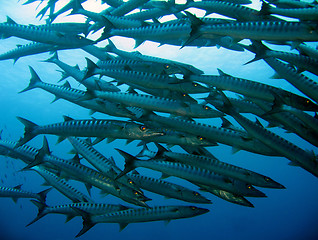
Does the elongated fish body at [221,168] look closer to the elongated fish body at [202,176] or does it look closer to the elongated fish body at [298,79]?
the elongated fish body at [202,176]

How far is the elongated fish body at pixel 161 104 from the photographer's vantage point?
3559 millimetres

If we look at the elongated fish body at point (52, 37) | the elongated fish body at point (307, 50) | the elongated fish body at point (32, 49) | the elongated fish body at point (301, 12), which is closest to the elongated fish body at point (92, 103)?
the elongated fish body at point (52, 37)

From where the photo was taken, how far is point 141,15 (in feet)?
16.5

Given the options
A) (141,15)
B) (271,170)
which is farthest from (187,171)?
(271,170)

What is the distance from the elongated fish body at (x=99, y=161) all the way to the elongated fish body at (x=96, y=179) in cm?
9

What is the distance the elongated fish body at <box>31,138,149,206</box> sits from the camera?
12.0 feet

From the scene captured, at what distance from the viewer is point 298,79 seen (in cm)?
316

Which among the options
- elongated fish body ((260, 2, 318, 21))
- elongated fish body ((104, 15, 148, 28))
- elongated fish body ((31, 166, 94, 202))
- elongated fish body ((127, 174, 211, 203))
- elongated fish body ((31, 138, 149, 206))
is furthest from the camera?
elongated fish body ((31, 166, 94, 202))

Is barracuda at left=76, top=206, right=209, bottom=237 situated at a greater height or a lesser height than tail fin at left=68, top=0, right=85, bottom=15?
lesser

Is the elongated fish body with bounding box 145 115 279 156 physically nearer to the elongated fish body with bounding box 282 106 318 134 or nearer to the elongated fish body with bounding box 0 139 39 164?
the elongated fish body with bounding box 282 106 318 134

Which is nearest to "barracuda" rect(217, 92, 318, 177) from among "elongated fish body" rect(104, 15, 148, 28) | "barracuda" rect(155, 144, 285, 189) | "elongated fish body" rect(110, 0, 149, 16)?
"barracuda" rect(155, 144, 285, 189)

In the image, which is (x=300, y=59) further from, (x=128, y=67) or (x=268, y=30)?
(x=128, y=67)

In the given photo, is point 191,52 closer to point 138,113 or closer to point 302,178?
point 138,113

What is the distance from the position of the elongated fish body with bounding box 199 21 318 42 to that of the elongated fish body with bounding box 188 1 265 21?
19.2 inches
